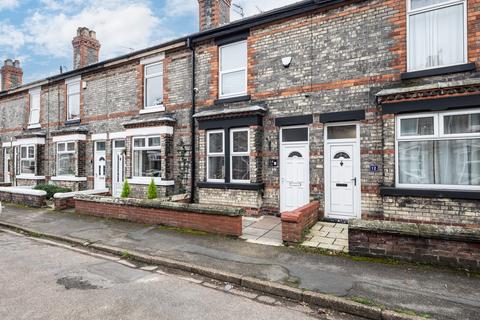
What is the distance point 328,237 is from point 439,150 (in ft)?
10.6

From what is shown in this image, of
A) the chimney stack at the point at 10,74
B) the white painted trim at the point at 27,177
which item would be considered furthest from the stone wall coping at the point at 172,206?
the chimney stack at the point at 10,74

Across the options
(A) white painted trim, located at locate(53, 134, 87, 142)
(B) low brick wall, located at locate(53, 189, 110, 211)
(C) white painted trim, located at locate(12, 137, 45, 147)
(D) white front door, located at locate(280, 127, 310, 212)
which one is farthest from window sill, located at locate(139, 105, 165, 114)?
(C) white painted trim, located at locate(12, 137, 45, 147)

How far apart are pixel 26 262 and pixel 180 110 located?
667 centimetres

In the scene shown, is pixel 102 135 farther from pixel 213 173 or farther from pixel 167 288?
pixel 167 288

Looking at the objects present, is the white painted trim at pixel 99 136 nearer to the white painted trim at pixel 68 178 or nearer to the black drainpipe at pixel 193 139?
the white painted trim at pixel 68 178

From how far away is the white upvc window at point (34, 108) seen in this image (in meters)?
15.5

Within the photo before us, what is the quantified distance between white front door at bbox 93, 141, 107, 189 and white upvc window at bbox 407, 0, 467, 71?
11.8 metres

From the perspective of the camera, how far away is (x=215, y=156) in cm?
955

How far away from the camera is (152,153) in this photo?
11.0 metres

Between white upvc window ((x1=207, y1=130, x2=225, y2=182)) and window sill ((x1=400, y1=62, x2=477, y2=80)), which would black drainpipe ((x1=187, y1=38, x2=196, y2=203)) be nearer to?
white upvc window ((x1=207, y1=130, x2=225, y2=182))

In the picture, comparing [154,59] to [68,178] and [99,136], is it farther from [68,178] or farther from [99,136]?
[68,178]

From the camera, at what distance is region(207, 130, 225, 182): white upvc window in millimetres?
9422

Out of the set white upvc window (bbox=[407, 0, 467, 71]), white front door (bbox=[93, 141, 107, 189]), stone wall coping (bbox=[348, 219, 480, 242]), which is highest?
white upvc window (bbox=[407, 0, 467, 71])

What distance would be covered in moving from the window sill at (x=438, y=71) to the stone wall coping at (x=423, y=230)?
3.62m
